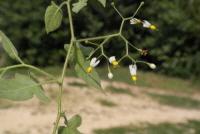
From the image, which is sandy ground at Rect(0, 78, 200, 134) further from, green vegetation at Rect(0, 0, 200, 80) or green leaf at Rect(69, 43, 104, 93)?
green leaf at Rect(69, 43, 104, 93)

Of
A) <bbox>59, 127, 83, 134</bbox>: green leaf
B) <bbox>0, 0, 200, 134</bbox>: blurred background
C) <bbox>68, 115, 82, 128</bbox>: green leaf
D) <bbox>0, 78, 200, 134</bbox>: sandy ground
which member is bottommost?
<bbox>59, 127, 83, 134</bbox>: green leaf

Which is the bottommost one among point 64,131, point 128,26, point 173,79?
point 64,131

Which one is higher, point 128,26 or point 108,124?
point 128,26

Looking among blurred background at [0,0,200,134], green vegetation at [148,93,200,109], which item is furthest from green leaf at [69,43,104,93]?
blurred background at [0,0,200,134]

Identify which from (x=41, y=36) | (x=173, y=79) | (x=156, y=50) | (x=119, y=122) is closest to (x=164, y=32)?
(x=156, y=50)

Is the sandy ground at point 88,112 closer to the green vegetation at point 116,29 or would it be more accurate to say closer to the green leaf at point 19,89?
the green vegetation at point 116,29

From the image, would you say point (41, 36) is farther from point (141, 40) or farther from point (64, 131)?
point (64, 131)

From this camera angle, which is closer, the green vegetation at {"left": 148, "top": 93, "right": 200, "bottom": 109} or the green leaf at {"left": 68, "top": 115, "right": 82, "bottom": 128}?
the green leaf at {"left": 68, "top": 115, "right": 82, "bottom": 128}
